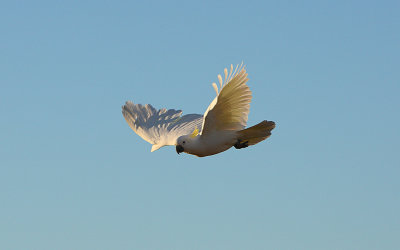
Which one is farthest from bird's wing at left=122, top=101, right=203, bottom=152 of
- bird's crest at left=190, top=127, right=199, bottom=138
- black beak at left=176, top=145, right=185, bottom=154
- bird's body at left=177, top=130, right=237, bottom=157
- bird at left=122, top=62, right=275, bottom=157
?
bird's body at left=177, top=130, right=237, bottom=157

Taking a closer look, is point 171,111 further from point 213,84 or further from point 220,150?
point 213,84

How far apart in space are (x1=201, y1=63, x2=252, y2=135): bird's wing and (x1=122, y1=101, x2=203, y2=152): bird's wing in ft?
11.1

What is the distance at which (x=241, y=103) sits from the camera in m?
Result: 17.9

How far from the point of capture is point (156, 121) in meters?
22.6

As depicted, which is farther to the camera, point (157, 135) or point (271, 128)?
point (157, 135)

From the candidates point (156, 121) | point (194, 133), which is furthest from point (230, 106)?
point (156, 121)

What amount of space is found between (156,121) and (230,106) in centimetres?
530

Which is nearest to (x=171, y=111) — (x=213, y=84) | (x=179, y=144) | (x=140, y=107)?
(x=140, y=107)

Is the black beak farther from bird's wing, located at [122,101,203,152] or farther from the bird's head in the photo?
bird's wing, located at [122,101,203,152]

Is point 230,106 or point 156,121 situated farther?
point 156,121

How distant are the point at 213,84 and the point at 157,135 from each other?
17.3 ft

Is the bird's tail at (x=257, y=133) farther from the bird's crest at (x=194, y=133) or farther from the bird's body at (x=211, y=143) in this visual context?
the bird's crest at (x=194, y=133)

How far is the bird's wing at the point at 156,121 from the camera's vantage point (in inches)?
856

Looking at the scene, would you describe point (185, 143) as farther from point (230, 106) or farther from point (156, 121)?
point (156, 121)
